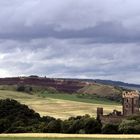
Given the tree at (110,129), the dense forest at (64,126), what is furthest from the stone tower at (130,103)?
the tree at (110,129)

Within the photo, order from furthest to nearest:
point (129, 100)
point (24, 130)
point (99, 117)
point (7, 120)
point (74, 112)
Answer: point (74, 112) < point (129, 100) < point (99, 117) < point (7, 120) < point (24, 130)

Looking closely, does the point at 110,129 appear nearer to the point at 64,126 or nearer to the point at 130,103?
the point at 64,126

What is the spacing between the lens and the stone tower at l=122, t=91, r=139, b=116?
548ft

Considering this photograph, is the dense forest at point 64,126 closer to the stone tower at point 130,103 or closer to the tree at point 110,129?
the tree at point 110,129

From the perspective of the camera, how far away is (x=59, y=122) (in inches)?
4899

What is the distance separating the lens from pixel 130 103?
17138 centimetres

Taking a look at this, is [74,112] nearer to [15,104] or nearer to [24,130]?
[15,104]

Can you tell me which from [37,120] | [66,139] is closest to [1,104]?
[37,120]

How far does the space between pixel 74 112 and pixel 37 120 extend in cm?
5342

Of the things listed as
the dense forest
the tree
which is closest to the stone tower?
the dense forest

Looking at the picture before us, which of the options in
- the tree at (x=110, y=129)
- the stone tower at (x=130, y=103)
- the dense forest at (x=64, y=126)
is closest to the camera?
the tree at (x=110, y=129)

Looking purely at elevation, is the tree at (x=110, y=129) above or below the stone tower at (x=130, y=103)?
below

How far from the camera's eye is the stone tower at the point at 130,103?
167 metres

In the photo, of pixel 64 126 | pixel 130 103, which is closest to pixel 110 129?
pixel 64 126
